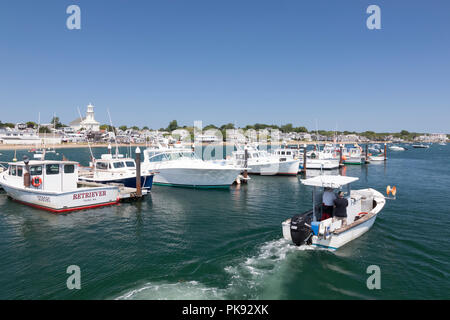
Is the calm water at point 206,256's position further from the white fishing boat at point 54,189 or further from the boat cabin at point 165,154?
the boat cabin at point 165,154

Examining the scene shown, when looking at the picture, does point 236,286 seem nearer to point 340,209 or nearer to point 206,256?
point 206,256

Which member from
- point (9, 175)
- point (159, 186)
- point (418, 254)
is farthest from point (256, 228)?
point (9, 175)

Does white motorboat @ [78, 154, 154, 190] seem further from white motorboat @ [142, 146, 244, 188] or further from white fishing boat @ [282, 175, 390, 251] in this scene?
white fishing boat @ [282, 175, 390, 251]

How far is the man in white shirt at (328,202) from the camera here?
12.5m

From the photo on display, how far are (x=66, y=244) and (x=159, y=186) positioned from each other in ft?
55.1

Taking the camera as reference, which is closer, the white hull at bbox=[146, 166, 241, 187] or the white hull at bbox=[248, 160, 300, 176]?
the white hull at bbox=[146, 166, 241, 187]

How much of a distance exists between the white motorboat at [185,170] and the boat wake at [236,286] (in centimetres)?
1665

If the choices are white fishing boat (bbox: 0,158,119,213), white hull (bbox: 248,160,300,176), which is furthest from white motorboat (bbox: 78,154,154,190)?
Result: white hull (bbox: 248,160,300,176)

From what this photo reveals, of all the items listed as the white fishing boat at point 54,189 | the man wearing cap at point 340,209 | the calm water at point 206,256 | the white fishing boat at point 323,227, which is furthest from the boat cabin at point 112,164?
the man wearing cap at point 340,209

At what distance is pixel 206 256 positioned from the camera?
11180 mm

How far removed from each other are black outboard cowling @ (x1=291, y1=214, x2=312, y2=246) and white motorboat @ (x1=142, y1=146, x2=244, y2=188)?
53.0 feet

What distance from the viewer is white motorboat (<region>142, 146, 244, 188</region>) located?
27.1 m

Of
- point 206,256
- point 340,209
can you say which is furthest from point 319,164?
point 206,256
